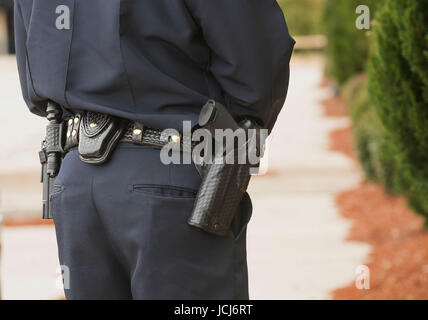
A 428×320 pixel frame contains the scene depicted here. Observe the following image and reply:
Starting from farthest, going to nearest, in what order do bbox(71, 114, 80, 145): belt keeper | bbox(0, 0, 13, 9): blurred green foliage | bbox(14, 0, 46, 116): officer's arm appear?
1. bbox(0, 0, 13, 9): blurred green foliage
2. bbox(14, 0, 46, 116): officer's arm
3. bbox(71, 114, 80, 145): belt keeper

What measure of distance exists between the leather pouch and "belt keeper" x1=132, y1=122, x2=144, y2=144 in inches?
2.2

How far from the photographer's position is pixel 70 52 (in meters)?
2.71

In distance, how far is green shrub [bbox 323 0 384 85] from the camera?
16219 mm

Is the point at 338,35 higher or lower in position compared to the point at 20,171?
higher

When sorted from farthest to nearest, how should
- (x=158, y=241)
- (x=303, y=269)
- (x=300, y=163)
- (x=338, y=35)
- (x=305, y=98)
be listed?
(x=305, y=98)
(x=338, y=35)
(x=300, y=163)
(x=303, y=269)
(x=158, y=241)

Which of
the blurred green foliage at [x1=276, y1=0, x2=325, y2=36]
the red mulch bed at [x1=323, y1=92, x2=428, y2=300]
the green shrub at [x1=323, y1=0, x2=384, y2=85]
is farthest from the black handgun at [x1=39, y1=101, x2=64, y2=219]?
the blurred green foliage at [x1=276, y1=0, x2=325, y2=36]

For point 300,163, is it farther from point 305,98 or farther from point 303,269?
point 305,98

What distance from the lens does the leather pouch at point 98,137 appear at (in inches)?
103

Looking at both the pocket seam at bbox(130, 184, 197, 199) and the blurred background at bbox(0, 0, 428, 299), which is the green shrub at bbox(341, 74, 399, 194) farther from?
the pocket seam at bbox(130, 184, 197, 199)

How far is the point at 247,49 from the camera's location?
2623 millimetres

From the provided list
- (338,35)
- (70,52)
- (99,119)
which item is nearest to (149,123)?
(99,119)

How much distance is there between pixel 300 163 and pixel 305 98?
1281cm

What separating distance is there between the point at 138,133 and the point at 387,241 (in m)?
4.86

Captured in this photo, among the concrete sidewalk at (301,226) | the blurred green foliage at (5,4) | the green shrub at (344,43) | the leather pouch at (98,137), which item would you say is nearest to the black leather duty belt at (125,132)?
the leather pouch at (98,137)
